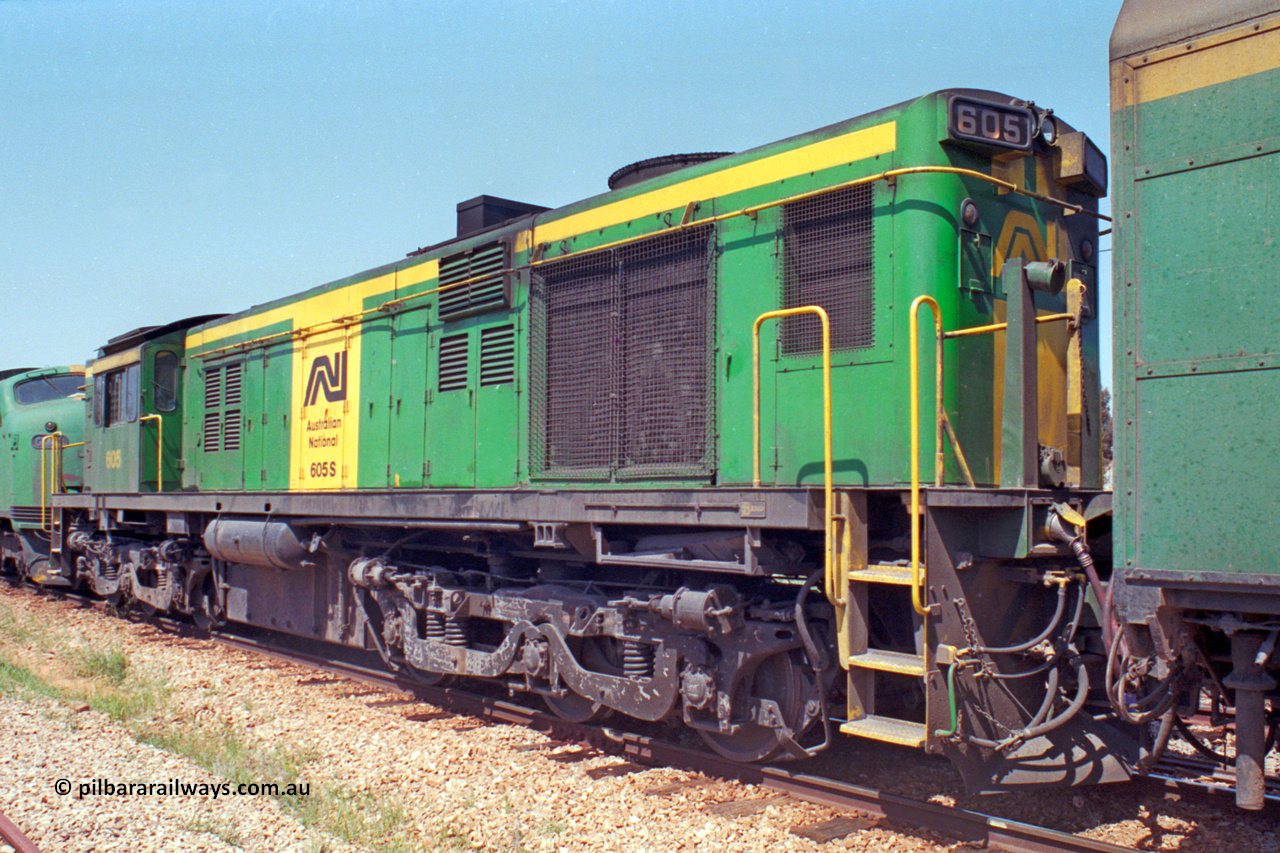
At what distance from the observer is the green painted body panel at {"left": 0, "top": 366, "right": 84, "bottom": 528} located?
1530 cm

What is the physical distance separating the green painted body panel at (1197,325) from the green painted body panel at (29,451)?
1503 centimetres

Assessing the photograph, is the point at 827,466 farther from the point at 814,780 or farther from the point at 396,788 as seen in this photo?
the point at 396,788

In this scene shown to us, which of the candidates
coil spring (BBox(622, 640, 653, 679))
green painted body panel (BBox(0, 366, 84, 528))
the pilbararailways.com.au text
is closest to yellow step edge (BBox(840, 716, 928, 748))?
coil spring (BBox(622, 640, 653, 679))

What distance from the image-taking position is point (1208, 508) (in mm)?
3549

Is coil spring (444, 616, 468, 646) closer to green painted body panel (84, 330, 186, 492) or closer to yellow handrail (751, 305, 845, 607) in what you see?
yellow handrail (751, 305, 845, 607)

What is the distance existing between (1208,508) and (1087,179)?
2.76m


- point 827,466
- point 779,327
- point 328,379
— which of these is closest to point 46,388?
point 328,379

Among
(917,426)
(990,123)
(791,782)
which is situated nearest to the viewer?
(917,426)

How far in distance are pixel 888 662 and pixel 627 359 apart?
2.58 meters

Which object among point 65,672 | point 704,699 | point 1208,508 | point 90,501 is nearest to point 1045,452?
point 1208,508

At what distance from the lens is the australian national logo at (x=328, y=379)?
9078mm

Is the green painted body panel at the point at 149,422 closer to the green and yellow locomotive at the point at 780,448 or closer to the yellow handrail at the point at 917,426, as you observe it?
the green and yellow locomotive at the point at 780,448

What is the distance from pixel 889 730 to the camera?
4.66 m

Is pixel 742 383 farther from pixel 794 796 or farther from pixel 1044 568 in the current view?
pixel 794 796
